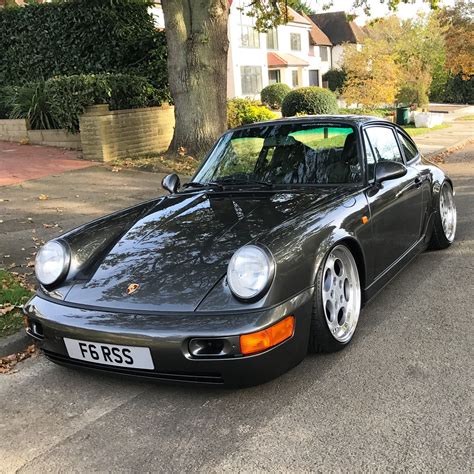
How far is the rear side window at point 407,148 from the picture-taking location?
5.11 meters

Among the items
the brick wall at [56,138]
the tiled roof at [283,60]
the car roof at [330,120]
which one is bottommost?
the brick wall at [56,138]

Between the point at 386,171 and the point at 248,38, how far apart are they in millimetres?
40499

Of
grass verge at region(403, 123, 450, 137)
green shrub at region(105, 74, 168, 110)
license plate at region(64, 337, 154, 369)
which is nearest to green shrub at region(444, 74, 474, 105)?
grass verge at region(403, 123, 450, 137)

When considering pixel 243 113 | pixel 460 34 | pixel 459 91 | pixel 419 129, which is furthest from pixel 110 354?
pixel 459 91

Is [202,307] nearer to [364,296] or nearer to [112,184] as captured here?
[364,296]

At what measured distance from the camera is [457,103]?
145 ft

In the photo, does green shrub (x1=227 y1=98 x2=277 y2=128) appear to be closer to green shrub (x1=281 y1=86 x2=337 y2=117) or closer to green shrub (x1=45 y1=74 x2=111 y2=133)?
green shrub (x1=281 y1=86 x2=337 y2=117)

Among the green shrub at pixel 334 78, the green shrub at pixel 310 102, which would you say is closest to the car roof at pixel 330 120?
the green shrub at pixel 310 102

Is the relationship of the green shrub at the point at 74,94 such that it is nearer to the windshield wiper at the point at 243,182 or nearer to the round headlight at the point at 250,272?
the windshield wiper at the point at 243,182

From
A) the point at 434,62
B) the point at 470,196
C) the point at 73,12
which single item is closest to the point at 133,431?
the point at 470,196

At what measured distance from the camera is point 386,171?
4.12m

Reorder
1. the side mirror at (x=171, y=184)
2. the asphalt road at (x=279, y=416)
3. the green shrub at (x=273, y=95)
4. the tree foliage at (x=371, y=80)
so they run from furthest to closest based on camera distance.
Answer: the green shrub at (x=273, y=95) → the tree foliage at (x=371, y=80) → the side mirror at (x=171, y=184) → the asphalt road at (x=279, y=416)

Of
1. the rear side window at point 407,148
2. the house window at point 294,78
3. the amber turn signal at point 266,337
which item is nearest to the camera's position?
the amber turn signal at point 266,337

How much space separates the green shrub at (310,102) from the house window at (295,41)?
35.7 meters
